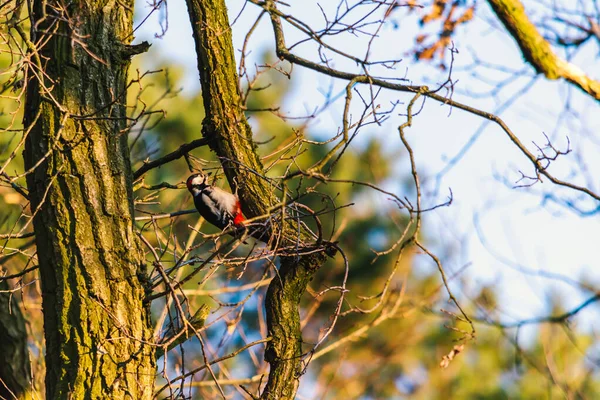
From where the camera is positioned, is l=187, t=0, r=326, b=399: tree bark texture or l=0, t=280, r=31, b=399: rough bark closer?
l=187, t=0, r=326, b=399: tree bark texture

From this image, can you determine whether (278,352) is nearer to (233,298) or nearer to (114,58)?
(114,58)

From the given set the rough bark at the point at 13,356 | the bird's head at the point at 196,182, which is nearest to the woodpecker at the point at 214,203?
the bird's head at the point at 196,182

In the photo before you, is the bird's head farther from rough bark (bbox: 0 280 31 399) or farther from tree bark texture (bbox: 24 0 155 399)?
rough bark (bbox: 0 280 31 399)

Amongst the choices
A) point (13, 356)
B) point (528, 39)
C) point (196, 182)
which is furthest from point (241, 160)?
point (13, 356)

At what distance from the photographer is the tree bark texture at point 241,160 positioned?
10.5ft

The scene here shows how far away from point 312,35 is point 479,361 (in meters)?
11.6

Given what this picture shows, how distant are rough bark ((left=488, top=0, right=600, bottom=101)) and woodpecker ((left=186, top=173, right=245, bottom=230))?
171 centimetres

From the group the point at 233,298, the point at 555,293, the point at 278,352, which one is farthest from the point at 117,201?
the point at 233,298

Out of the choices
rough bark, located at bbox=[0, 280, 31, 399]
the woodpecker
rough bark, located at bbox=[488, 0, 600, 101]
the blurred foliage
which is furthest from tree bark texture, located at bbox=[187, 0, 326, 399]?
the blurred foliage

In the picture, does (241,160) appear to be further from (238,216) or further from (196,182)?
(196,182)

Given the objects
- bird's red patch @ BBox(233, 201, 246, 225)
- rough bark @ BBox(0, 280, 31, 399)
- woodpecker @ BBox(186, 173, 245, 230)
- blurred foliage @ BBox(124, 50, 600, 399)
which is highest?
blurred foliage @ BBox(124, 50, 600, 399)

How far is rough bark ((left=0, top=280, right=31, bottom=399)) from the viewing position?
419 centimetres

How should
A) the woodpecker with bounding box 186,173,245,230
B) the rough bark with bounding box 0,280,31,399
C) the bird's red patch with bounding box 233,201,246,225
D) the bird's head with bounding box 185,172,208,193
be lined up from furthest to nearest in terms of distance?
1. the bird's head with bounding box 185,172,208,193
2. the rough bark with bounding box 0,280,31,399
3. the woodpecker with bounding box 186,173,245,230
4. the bird's red patch with bounding box 233,201,246,225

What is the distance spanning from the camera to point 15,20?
3281mm
